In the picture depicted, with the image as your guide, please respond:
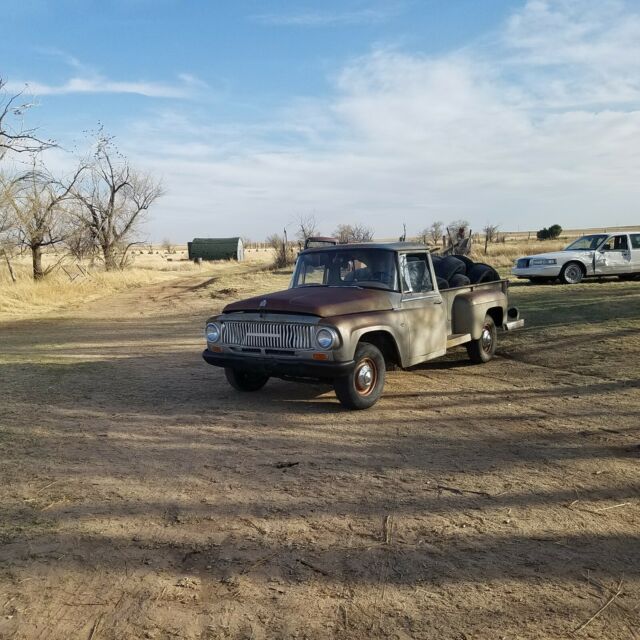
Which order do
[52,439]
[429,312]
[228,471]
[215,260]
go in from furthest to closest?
[215,260] → [429,312] → [52,439] → [228,471]

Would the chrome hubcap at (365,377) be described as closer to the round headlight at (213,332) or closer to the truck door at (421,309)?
the truck door at (421,309)

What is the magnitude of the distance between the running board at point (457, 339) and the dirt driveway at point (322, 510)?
469 mm

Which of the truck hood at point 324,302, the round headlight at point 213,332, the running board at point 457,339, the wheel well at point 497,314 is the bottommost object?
the running board at point 457,339

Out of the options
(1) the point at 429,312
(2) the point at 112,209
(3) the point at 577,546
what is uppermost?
(2) the point at 112,209

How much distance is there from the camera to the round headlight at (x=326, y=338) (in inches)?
238

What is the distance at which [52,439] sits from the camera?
18.5 ft

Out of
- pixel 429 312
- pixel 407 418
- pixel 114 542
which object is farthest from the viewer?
pixel 429 312

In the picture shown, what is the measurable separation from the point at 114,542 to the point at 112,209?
39.3 metres

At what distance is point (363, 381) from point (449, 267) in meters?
3.57

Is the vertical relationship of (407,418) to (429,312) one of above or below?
below

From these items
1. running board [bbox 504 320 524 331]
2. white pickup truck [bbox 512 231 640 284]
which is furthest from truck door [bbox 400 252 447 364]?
white pickup truck [bbox 512 231 640 284]

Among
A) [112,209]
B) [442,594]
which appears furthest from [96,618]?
[112,209]

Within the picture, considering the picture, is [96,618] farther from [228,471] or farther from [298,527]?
[228,471]

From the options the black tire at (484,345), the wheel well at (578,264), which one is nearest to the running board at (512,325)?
the black tire at (484,345)
